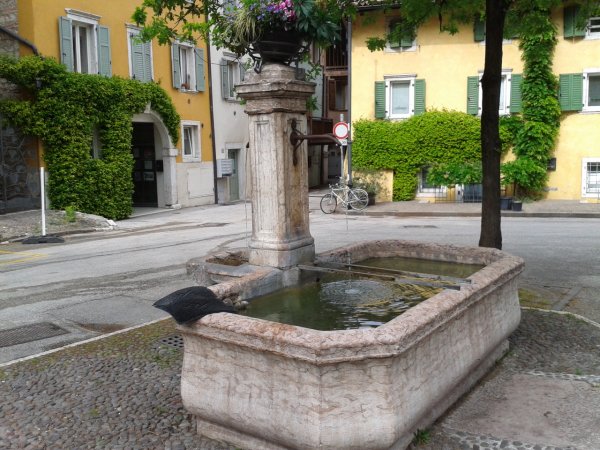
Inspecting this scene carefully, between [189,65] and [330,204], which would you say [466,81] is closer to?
[330,204]

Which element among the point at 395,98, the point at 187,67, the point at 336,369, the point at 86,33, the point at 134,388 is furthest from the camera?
the point at 187,67

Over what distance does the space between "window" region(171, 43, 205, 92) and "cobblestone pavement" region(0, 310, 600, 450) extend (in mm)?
18397

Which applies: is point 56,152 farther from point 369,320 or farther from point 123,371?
point 369,320

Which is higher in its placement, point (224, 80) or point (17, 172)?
point (224, 80)

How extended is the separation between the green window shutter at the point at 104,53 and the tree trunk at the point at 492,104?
15.3 meters

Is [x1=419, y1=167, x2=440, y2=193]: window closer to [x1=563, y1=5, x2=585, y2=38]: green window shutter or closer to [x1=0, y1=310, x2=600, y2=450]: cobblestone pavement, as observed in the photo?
[x1=563, y1=5, x2=585, y2=38]: green window shutter

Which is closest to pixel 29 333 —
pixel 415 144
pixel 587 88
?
pixel 415 144

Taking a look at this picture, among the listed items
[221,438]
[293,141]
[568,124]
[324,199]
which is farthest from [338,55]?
[221,438]

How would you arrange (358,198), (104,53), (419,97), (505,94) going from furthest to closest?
(419,97) < (505,94) < (358,198) < (104,53)

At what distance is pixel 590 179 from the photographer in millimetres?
22344

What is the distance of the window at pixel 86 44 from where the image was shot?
62.8 ft

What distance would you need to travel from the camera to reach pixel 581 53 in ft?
72.1

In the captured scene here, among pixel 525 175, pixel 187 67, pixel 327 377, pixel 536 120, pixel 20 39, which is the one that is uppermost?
pixel 187 67

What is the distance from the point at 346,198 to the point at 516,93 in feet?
23.3
